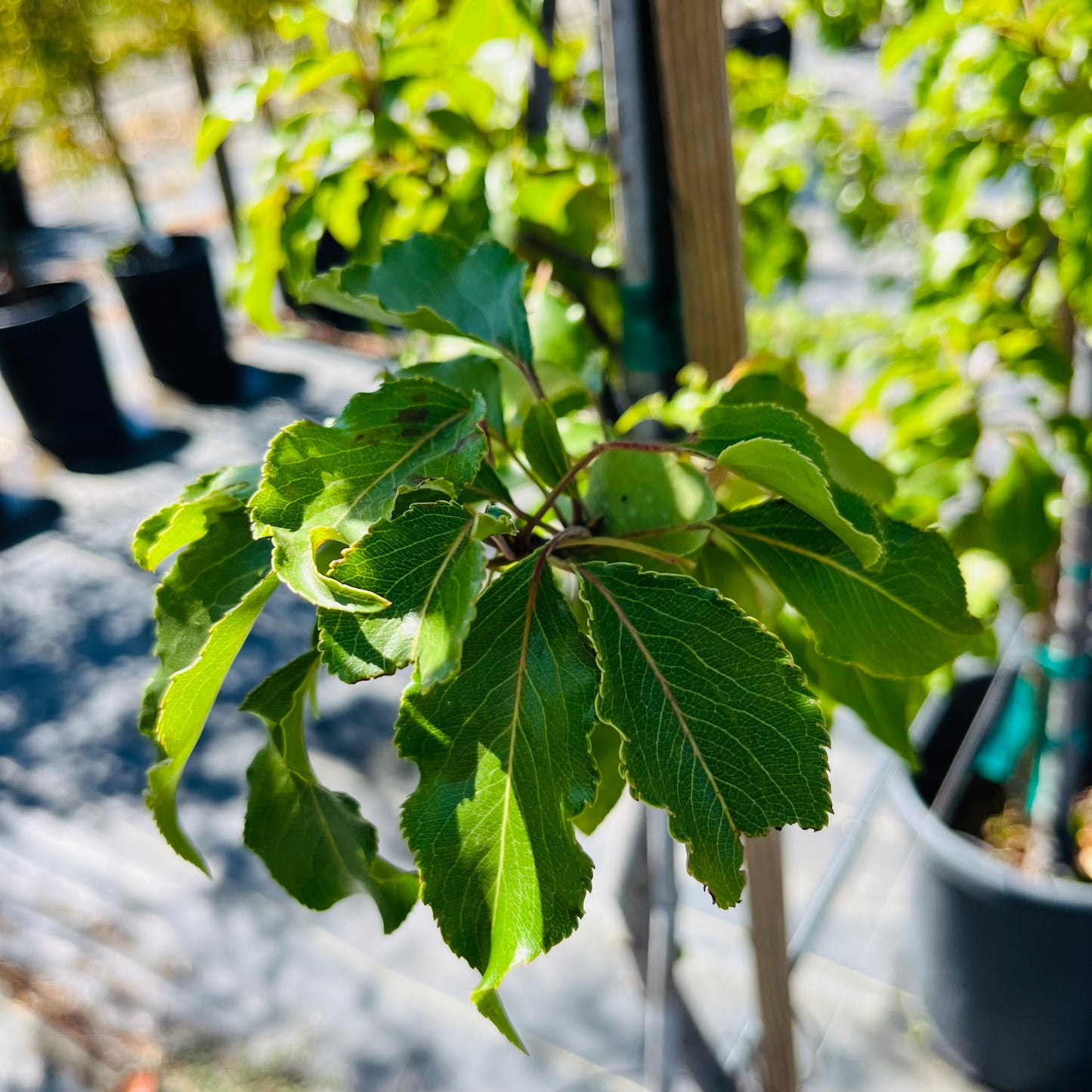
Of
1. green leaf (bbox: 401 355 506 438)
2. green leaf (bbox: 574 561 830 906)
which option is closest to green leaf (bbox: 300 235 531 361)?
green leaf (bbox: 401 355 506 438)

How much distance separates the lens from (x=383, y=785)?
1979 mm

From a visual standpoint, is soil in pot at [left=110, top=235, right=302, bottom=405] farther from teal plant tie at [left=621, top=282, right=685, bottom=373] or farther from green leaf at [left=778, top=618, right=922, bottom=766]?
green leaf at [left=778, top=618, right=922, bottom=766]

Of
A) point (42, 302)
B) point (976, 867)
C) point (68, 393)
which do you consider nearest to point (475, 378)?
point (976, 867)

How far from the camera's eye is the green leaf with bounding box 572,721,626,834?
20.6 inches

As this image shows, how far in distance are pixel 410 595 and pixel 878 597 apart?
254mm

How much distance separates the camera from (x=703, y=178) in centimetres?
72

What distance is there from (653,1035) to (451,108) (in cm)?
97

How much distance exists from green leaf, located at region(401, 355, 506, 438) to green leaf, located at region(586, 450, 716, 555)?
7cm

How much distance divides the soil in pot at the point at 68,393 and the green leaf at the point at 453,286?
2925 millimetres

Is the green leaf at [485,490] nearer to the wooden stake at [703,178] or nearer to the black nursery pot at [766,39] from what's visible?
the wooden stake at [703,178]

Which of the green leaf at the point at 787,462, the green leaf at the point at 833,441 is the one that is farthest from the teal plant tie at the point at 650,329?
the green leaf at the point at 787,462

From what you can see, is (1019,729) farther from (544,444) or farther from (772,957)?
(544,444)

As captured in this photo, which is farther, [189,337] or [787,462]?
[189,337]

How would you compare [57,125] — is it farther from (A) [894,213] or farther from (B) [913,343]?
(B) [913,343]
